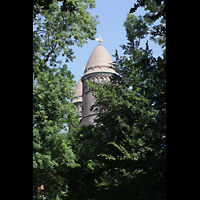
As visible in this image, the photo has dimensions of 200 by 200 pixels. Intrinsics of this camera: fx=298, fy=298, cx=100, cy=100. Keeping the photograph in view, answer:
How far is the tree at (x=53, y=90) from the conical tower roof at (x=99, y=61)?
89.2ft

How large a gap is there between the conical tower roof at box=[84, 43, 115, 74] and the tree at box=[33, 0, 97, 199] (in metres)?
27.2

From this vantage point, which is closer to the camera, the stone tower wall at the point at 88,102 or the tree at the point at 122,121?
the tree at the point at 122,121

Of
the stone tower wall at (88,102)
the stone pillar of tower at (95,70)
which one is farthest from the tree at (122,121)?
the stone pillar of tower at (95,70)

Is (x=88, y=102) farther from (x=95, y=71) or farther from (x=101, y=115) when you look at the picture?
(x=101, y=115)

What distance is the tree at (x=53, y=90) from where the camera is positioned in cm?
1622

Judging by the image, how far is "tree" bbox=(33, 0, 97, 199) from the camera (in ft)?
53.2

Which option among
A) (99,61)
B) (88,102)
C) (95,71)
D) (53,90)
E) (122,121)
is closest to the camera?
(53,90)

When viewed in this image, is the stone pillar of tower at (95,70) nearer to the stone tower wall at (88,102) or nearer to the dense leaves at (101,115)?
the stone tower wall at (88,102)

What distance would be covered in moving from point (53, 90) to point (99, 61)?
30588mm

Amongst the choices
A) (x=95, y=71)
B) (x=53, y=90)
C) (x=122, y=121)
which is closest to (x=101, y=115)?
(x=122, y=121)

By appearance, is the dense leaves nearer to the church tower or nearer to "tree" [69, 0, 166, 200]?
"tree" [69, 0, 166, 200]

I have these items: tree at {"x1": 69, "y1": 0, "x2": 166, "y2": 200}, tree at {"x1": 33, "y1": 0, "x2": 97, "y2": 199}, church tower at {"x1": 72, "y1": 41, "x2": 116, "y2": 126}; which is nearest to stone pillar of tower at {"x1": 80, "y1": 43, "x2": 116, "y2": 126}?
church tower at {"x1": 72, "y1": 41, "x2": 116, "y2": 126}

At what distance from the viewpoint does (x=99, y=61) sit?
46.7 m

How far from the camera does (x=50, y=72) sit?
17375 millimetres
